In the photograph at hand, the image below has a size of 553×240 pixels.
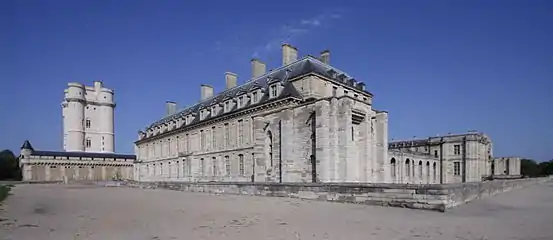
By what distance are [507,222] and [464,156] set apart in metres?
58.0

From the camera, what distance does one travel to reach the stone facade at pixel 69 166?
67.1 m

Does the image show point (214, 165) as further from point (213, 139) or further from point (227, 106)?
point (227, 106)

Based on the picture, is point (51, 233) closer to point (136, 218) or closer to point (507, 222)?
point (136, 218)

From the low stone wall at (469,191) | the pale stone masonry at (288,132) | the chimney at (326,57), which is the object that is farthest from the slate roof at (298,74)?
the low stone wall at (469,191)

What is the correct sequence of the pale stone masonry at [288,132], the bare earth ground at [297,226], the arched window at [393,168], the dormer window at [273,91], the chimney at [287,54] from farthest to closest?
the arched window at [393,168] → the chimney at [287,54] → the dormer window at [273,91] → the pale stone masonry at [288,132] → the bare earth ground at [297,226]

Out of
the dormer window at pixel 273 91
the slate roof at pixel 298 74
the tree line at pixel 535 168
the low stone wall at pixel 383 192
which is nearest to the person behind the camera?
the low stone wall at pixel 383 192

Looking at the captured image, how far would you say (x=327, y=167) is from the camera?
24.4 metres

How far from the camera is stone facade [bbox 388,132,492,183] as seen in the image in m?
60.7

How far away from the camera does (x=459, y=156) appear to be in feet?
203

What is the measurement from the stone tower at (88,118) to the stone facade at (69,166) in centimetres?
866

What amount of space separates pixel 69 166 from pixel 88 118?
56.2 feet

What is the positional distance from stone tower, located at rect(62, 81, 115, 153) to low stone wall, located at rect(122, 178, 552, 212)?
71.9 m

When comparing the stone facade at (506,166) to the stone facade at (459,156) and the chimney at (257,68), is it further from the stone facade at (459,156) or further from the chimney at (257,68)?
the chimney at (257,68)

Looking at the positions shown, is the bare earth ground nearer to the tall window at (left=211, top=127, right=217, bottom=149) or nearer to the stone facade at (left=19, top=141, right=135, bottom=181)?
the tall window at (left=211, top=127, right=217, bottom=149)
